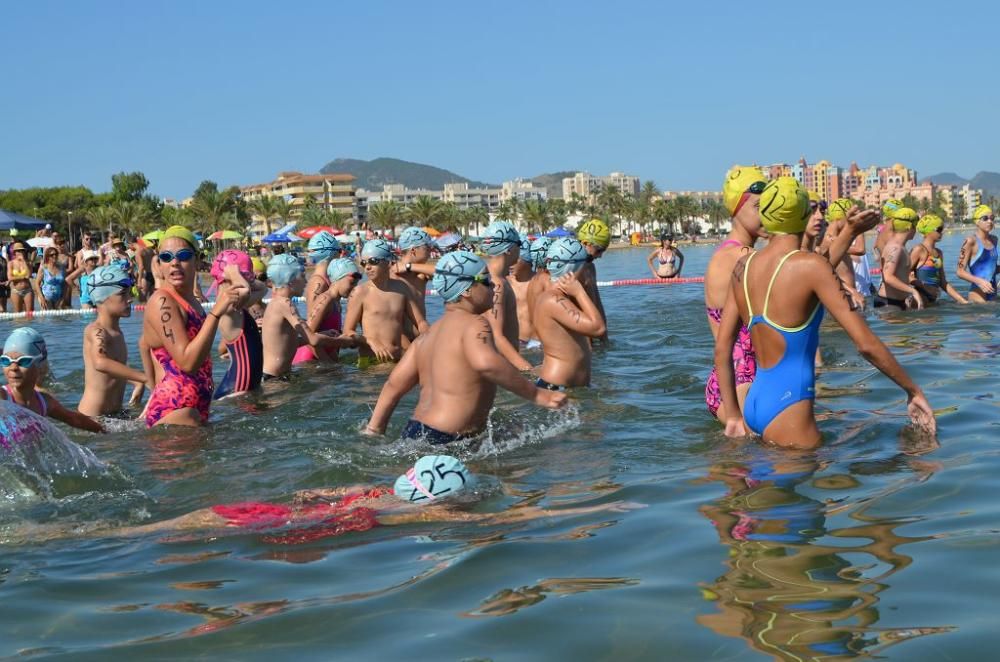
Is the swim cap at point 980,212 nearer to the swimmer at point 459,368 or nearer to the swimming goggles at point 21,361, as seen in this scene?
the swimmer at point 459,368

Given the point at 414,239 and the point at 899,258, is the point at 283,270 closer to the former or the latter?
the point at 414,239

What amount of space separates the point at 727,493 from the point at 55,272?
23.3 meters

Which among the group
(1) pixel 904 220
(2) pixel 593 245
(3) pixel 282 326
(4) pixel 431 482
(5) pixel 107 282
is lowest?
(4) pixel 431 482

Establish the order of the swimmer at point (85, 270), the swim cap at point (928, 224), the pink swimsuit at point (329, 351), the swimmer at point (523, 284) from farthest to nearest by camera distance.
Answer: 1. the swimmer at point (85, 270)
2. the swim cap at point (928, 224)
3. the swimmer at point (523, 284)
4. the pink swimsuit at point (329, 351)

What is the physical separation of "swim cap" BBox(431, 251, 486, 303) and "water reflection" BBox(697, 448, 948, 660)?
1.93m

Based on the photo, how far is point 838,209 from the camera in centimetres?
1325

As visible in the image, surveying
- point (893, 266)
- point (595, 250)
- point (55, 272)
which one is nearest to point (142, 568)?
point (595, 250)

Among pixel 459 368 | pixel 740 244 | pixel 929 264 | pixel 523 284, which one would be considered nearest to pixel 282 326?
pixel 523 284

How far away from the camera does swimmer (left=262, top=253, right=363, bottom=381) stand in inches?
433

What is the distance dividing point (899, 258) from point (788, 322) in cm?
946

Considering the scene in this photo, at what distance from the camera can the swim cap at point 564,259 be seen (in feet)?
28.9

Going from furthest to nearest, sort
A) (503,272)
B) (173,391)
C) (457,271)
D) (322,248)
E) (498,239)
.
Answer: (322,248) < (503,272) < (498,239) < (173,391) < (457,271)

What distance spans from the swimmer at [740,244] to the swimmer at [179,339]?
3178 millimetres

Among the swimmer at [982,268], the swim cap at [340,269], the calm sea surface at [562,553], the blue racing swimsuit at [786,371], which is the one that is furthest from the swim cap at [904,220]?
the blue racing swimsuit at [786,371]
